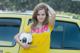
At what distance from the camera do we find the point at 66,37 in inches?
250

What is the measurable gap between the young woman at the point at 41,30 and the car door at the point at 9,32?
2.16 ft

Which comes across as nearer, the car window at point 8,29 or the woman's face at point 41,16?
the woman's face at point 41,16

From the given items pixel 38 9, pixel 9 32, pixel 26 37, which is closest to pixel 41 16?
pixel 38 9

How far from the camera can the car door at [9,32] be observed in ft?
20.6

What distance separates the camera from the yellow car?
6277 mm

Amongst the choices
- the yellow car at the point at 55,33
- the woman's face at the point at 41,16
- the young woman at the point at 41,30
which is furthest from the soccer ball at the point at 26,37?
the yellow car at the point at 55,33

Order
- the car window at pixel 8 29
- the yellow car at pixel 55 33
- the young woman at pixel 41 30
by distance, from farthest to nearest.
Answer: the car window at pixel 8 29 → the yellow car at pixel 55 33 → the young woman at pixel 41 30

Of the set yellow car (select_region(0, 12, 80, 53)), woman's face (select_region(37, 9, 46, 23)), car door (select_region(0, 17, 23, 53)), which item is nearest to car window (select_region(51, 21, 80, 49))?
yellow car (select_region(0, 12, 80, 53))

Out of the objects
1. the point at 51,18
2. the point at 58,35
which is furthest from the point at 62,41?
the point at 51,18

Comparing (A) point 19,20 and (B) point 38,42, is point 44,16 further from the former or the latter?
(A) point 19,20

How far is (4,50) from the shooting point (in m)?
6.25

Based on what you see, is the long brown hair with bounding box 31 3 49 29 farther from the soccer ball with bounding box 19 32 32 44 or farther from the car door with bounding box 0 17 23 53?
the car door with bounding box 0 17 23 53

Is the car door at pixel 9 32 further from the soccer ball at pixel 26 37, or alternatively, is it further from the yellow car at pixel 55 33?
the soccer ball at pixel 26 37

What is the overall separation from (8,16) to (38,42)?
4.14 ft
